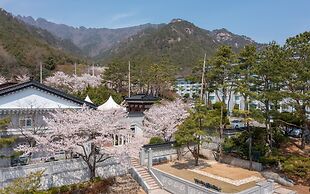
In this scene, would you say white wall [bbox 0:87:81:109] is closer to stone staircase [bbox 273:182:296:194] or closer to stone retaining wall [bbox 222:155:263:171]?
stone retaining wall [bbox 222:155:263:171]

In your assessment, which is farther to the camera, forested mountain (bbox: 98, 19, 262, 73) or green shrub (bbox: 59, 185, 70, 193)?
forested mountain (bbox: 98, 19, 262, 73)

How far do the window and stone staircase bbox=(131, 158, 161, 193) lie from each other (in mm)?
9033

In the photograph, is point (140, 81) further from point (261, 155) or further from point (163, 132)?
point (261, 155)

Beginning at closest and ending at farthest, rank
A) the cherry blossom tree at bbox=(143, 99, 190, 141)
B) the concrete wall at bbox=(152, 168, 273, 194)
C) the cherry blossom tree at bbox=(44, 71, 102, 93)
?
the concrete wall at bbox=(152, 168, 273, 194) → the cherry blossom tree at bbox=(143, 99, 190, 141) → the cherry blossom tree at bbox=(44, 71, 102, 93)

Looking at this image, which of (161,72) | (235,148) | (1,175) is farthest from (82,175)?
(161,72)

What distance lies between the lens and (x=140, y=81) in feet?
189

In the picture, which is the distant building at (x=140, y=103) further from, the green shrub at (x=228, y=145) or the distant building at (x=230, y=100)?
the green shrub at (x=228, y=145)

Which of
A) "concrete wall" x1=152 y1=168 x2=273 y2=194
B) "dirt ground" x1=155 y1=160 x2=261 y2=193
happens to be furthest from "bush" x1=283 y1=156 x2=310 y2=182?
"dirt ground" x1=155 y1=160 x2=261 y2=193

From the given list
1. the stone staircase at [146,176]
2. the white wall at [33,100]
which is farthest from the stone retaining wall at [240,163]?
the white wall at [33,100]

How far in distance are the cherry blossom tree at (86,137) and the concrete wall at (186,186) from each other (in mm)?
2975

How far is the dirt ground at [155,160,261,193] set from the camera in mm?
21500

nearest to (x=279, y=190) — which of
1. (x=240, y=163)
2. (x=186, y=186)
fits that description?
(x=240, y=163)

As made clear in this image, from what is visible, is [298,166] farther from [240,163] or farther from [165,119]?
[165,119]

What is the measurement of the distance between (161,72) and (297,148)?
102 feet
